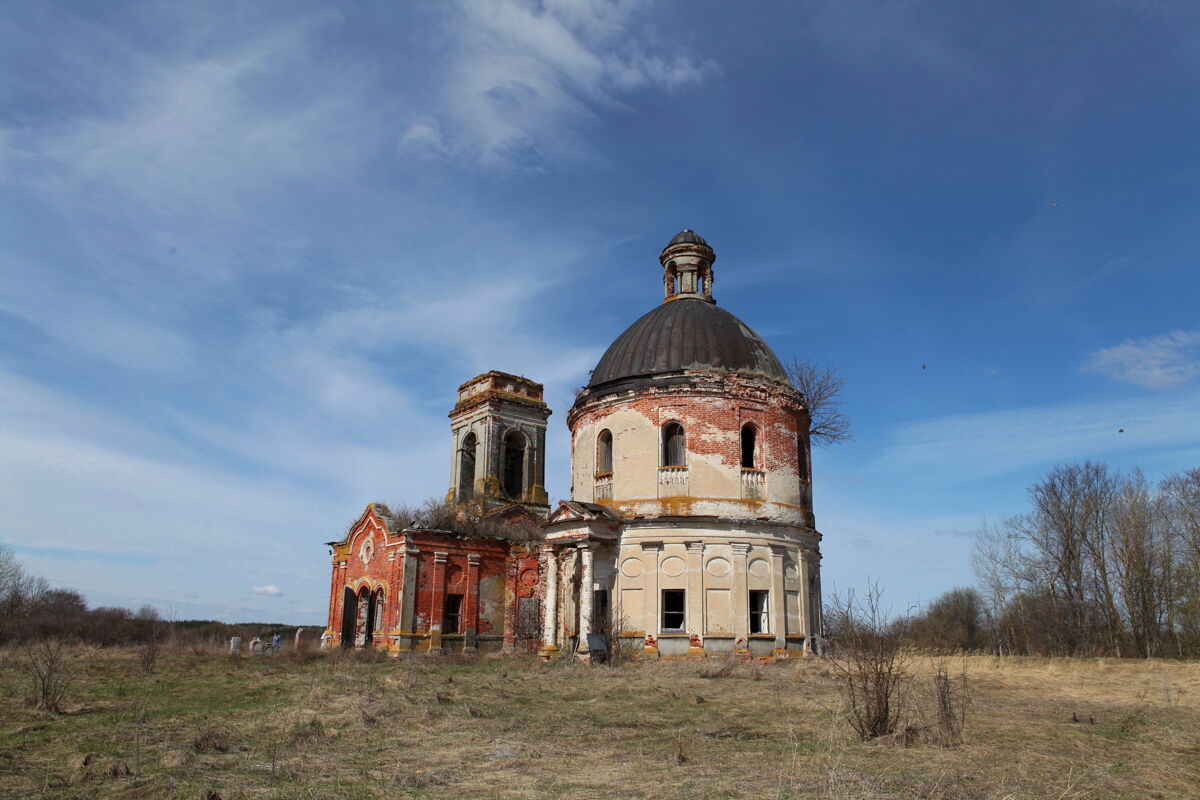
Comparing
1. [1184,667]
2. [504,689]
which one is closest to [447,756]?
[504,689]

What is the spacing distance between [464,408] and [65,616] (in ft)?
104

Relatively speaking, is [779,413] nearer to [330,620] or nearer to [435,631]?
[435,631]

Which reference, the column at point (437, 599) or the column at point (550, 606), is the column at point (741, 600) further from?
the column at point (437, 599)

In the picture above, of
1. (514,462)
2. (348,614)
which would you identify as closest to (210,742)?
(348,614)

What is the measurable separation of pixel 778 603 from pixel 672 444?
5.86 metres

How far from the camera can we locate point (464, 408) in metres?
43.6

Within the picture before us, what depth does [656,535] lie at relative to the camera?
82.6 feet

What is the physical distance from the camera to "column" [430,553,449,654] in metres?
28.4

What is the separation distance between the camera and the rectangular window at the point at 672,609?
975 inches

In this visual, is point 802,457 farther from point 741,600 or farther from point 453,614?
point 453,614

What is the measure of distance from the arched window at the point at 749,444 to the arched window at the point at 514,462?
17760mm

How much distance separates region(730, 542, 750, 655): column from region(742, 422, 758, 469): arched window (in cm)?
291

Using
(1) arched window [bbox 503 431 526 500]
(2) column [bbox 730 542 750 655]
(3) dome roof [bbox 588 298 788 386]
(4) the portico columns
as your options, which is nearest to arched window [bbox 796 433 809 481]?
(3) dome roof [bbox 588 298 788 386]

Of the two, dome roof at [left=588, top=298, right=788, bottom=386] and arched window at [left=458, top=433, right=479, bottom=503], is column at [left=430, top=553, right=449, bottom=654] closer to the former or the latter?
dome roof at [left=588, top=298, right=788, bottom=386]
